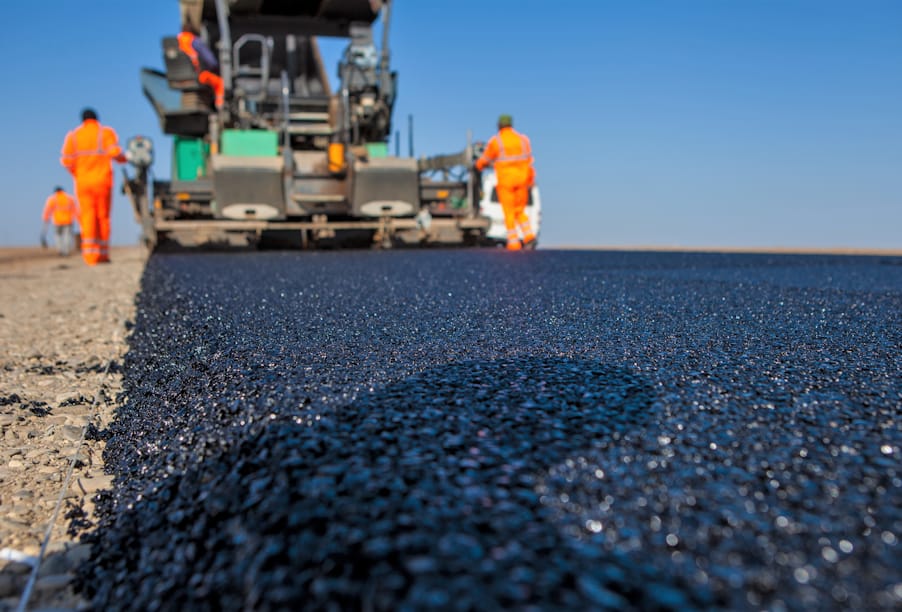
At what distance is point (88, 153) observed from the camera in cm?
753

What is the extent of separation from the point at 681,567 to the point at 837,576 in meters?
0.15

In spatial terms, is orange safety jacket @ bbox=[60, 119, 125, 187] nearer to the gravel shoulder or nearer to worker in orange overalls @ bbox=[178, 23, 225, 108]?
worker in orange overalls @ bbox=[178, 23, 225, 108]

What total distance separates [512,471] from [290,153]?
7.64 meters

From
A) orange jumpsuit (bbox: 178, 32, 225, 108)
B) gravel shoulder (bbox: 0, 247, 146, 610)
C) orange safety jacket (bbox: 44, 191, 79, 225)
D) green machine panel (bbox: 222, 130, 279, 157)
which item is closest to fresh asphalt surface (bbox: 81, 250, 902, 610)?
gravel shoulder (bbox: 0, 247, 146, 610)

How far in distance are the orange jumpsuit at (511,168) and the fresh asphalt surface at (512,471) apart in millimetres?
5795

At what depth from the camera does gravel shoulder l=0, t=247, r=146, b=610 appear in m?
1.20

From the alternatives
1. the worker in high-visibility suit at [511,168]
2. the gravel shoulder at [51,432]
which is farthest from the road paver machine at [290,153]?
the gravel shoulder at [51,432]

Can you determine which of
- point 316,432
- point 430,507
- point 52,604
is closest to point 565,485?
point 430,507

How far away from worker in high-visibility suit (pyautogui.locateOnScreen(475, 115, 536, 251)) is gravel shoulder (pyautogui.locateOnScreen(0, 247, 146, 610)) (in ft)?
13.8

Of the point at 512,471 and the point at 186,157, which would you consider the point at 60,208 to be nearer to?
the point at 186,157

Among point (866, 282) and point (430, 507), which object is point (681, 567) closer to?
point (430, 507)

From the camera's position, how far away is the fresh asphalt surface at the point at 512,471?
70 centimetres

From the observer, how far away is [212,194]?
8.27 m

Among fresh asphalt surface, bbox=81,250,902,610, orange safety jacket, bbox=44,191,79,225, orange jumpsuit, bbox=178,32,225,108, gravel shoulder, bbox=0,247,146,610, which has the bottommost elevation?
gravel shoulder, bbox=0,247,146,610
